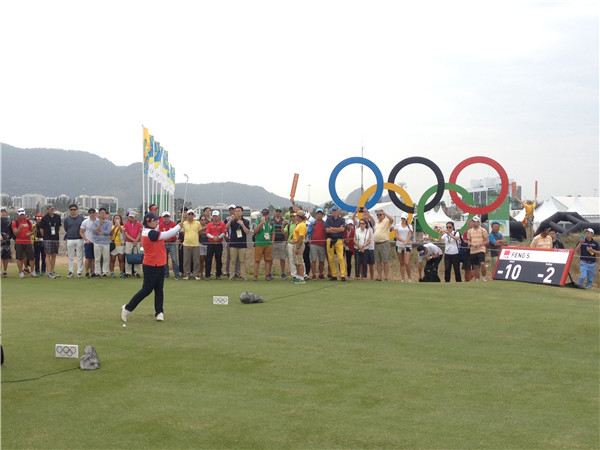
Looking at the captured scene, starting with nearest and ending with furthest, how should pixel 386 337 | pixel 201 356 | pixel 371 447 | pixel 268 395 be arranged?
pixel 371 447 → pixel 268 395 → pixel 201 356 → pixel 386 337

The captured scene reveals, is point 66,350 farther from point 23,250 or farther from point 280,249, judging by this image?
point 23,250

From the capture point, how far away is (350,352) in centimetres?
812

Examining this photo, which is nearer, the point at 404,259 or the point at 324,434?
the point at 324,434

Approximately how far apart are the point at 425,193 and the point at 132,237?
32.6 feet

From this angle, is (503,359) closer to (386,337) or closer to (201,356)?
(386,337)

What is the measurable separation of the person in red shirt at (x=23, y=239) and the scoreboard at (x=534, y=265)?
14113mm

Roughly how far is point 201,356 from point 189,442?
299cm

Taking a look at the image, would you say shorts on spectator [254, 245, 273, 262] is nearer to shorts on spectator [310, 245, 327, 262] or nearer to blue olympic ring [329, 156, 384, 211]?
shorts on spectator [310, 245, 327, 262]

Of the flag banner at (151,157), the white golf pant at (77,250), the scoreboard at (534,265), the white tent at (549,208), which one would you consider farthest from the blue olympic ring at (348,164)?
the white tent at (549,208)

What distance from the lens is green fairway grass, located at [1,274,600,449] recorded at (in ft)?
16.8

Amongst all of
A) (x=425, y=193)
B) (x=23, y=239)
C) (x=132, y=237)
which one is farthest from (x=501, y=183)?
(x=23, y=239)

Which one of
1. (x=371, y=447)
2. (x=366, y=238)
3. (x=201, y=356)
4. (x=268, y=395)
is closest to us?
(x=371, y=447)

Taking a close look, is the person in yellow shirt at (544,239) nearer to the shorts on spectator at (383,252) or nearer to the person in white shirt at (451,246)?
the person in white shirt at (451,246)

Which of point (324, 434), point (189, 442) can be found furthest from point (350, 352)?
point (189, 442)
